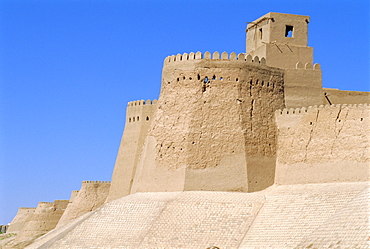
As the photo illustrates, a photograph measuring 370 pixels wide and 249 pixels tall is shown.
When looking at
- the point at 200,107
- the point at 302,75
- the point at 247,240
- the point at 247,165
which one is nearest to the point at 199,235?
the point at 247,240

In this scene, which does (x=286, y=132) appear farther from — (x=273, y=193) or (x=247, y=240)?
(x=247, y=240)

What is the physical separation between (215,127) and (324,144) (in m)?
5.24

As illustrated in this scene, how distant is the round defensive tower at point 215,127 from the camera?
34875 mm

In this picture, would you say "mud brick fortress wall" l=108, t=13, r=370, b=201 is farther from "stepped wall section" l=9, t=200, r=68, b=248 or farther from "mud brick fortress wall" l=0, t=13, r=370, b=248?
"stepped wall section" l=9, t=200, r=68, b=248

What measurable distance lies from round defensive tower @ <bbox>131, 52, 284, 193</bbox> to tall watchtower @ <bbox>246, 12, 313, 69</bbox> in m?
1.83

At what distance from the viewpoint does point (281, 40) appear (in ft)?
130

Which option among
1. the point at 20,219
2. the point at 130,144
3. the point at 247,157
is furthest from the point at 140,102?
the point at 20,219

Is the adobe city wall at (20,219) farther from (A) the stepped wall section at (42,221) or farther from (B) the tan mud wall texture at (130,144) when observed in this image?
(B) the tan mud wall texture at (130,144)

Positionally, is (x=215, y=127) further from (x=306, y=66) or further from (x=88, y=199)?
(x=88, y=199)

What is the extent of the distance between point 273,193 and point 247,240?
345cm

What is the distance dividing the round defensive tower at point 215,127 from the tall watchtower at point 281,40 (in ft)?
6.02

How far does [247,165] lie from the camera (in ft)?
114

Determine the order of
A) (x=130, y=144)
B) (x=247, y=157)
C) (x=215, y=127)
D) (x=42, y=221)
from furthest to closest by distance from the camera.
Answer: (x=42, y=221), (x=130, y=144), (x=215, y=127), (x=247, y=157)

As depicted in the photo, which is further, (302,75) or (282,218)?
(302,75)
